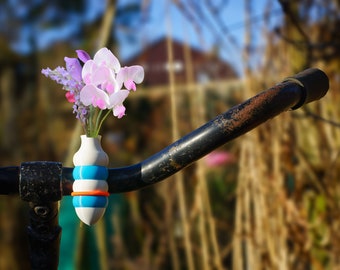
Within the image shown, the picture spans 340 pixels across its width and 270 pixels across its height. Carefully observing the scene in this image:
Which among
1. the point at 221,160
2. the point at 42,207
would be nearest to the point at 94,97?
the point at 42,207

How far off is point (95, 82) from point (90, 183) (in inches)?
3.5

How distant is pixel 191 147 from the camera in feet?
1.91

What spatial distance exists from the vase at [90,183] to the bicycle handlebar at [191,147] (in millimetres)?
10

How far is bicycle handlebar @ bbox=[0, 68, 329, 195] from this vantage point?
1.91 feet

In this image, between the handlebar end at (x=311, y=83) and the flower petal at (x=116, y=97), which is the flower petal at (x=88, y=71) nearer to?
the flower petal at (x=116, y=97)

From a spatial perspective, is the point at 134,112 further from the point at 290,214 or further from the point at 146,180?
the point at 146,180

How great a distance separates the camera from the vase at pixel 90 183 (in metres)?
0.58

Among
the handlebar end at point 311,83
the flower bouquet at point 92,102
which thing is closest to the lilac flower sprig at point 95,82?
the flower bouquet at point 92,102

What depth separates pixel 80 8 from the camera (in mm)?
5750

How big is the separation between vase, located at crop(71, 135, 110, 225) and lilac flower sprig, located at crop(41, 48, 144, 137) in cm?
2

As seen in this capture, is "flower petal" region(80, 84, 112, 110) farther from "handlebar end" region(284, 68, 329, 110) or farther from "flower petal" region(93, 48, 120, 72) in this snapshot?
"handlebar end" region(284, 68, 329, 110)

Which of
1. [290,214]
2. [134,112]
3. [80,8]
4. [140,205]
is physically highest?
[80,8]

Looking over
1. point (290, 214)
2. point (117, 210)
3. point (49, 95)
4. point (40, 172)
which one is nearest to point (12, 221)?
point (117, 210)

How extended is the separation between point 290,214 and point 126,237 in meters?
2.29
